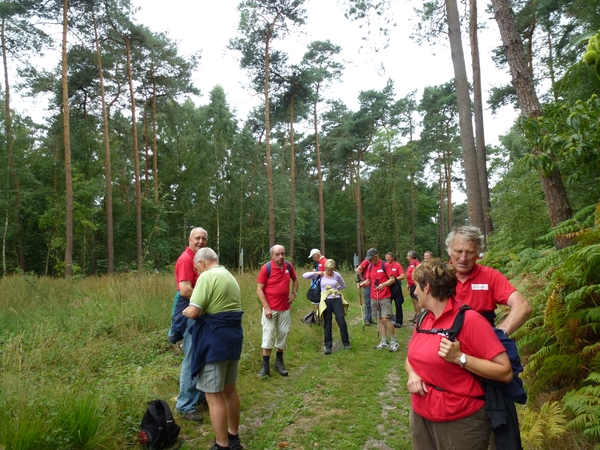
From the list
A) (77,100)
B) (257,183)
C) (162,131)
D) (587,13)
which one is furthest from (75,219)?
(587,13)

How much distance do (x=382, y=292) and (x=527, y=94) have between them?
169 inches

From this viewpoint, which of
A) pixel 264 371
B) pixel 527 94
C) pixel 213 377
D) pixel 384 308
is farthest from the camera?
pixel 384 308

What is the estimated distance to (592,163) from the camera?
3.89 m

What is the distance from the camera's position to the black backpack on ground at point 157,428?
3.69 metres

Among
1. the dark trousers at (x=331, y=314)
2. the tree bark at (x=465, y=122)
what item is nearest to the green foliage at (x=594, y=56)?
the dark trousers at (x=331, y=314)

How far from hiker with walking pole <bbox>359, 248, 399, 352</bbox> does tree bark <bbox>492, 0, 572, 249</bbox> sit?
3.26 meters

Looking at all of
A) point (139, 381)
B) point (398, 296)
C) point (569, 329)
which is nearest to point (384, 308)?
point (398, 296)

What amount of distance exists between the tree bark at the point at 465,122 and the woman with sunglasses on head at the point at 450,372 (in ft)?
25.0

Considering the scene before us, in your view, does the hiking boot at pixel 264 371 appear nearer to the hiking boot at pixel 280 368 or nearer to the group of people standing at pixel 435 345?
the hiking boot at pixel 280 368

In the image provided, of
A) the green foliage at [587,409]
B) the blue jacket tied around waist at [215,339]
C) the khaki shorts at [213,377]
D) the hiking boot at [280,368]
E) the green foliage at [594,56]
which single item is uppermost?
the green foliage at [594,56]

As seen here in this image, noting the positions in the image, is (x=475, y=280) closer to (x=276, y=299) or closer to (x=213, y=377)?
(x=213, y=377)

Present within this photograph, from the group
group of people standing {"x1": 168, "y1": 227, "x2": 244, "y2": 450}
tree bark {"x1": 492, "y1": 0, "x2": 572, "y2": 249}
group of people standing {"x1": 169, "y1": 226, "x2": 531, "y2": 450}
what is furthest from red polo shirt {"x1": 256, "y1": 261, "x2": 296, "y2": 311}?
tree bark {"x1": 492, "y1": 0, "x2": 572, "y2": 249}

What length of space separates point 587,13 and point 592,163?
23.1ft

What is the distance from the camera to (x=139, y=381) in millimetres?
5016
